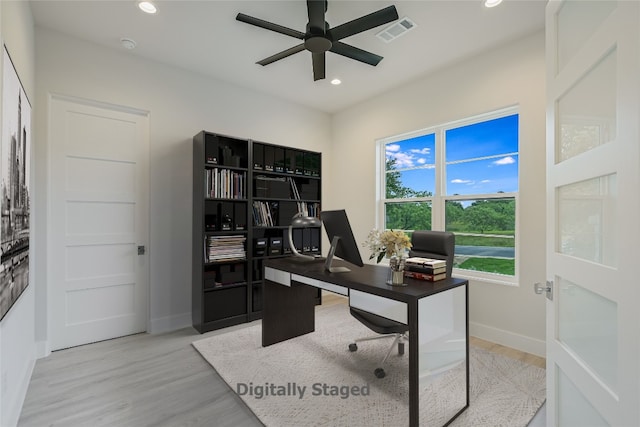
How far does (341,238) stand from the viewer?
2160 millimetres

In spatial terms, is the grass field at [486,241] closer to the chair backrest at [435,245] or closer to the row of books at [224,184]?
the chair backrest at [435,245]

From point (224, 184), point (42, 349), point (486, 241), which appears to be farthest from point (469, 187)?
point (42, 349)

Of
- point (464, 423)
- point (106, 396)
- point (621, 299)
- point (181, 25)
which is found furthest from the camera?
point (181, 25)

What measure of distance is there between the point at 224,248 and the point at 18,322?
5.54ft

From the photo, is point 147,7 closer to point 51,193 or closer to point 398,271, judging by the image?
point 51,193

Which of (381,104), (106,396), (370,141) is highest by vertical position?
(381,104)

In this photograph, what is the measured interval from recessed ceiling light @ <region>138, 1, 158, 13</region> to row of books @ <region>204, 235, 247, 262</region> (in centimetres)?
205

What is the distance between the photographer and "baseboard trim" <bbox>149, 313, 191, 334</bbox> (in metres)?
3.21

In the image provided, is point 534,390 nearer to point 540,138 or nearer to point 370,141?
point 540,138

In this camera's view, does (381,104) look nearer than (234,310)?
No

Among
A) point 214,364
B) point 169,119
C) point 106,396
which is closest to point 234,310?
point 214,364

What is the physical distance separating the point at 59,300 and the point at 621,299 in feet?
12.5

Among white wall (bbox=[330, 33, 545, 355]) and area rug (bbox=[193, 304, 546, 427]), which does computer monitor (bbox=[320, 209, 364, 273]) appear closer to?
area rug (bbox=[193, 304, 546, 427])

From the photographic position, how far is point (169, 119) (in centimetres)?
337
